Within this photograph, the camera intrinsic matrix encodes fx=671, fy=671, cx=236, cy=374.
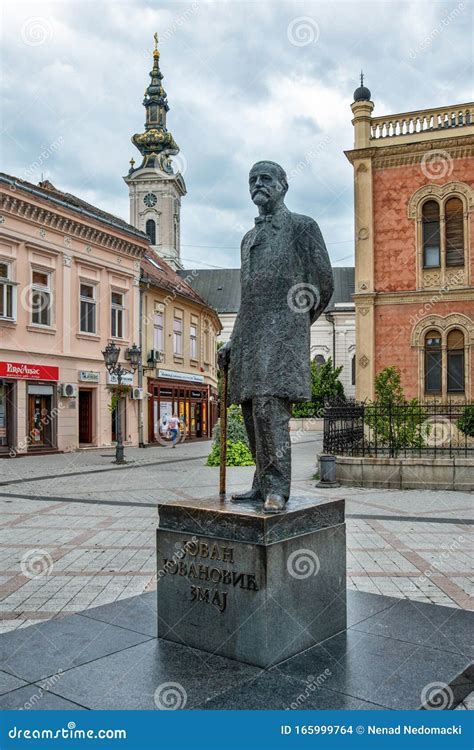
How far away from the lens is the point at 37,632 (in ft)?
13.9

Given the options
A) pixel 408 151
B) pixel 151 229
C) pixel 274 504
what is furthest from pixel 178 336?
pixel 274 504

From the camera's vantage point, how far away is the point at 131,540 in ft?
26.9

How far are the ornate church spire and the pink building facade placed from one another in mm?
37412

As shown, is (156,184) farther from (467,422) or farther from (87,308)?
(467,422)

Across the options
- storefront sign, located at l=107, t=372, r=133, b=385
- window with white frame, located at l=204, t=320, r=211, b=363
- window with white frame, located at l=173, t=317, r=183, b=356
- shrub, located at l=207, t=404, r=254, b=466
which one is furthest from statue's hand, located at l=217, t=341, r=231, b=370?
window with white frame, located at l=204, t=320, r=211, b=363

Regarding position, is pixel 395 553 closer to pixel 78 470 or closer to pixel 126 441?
pixel 78 470

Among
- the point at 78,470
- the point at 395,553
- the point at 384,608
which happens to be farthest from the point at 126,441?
the point at 384,608

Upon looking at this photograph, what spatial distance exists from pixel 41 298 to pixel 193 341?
15.1m

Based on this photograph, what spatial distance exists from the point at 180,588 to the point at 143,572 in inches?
Result: 106

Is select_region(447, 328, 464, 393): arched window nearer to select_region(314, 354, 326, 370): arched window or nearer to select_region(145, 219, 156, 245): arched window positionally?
select_region(314, 354, 326, 370): arched window

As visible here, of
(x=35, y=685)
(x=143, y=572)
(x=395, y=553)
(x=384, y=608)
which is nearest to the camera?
(x=35, y=685)

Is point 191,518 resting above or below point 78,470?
above

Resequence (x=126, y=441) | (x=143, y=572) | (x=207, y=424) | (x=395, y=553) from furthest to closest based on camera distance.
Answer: (x=207, y=424) → (x=126, y=441) → (x=395, y=553) → (x=143, y=572)

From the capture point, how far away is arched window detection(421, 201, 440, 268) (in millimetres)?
22594
